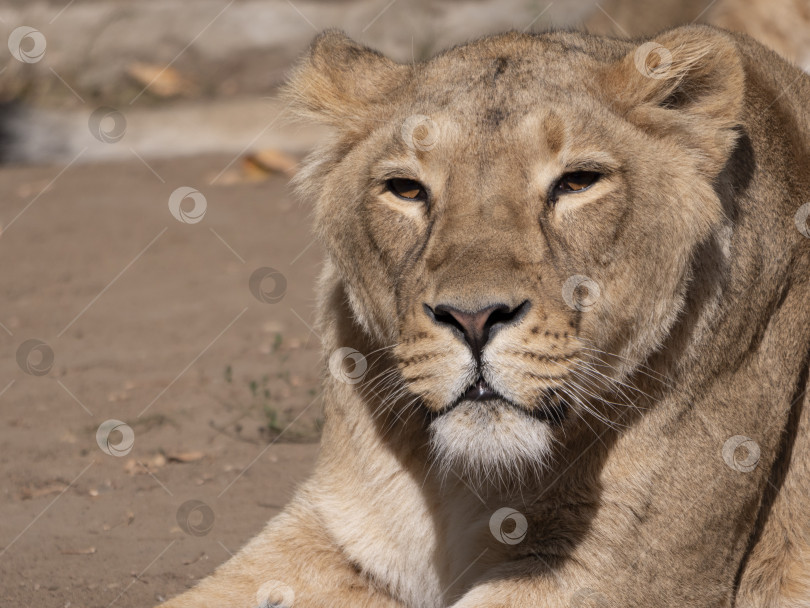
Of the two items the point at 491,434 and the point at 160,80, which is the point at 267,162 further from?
the point at 491,434

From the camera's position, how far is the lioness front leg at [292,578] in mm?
3523

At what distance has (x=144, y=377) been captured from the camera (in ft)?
18.7

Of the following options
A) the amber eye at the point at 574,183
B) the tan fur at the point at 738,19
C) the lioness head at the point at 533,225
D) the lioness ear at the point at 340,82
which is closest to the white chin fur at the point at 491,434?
the lioness head at the point at 533,225

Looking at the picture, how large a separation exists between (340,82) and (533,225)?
1.00 metres

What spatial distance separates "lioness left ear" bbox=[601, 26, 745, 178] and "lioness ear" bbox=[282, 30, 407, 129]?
772 mm

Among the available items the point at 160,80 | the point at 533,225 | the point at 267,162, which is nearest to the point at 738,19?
the point at 267,162

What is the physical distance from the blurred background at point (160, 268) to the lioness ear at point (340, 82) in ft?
0.70

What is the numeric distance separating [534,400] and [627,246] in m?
0.53

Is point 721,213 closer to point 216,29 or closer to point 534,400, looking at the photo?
point 534,400

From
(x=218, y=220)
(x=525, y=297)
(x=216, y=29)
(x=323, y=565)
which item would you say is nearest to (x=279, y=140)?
(x=218, y=220)

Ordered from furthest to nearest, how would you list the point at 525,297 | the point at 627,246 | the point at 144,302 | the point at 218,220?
the point at 218,220 → the point at 144,302 → the point at 627,246 → the point at 525,297

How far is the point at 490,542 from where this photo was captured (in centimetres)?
321

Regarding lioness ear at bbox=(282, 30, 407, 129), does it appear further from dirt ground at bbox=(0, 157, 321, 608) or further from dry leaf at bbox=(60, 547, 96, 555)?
dry leaf at bbox=(60, 547, 96, 555)

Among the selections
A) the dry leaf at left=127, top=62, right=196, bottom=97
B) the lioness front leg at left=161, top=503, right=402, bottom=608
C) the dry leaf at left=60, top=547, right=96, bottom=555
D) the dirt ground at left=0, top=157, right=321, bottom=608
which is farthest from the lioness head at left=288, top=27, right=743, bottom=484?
the dry leaf at left=127, top=62, right=196, bottom=97
